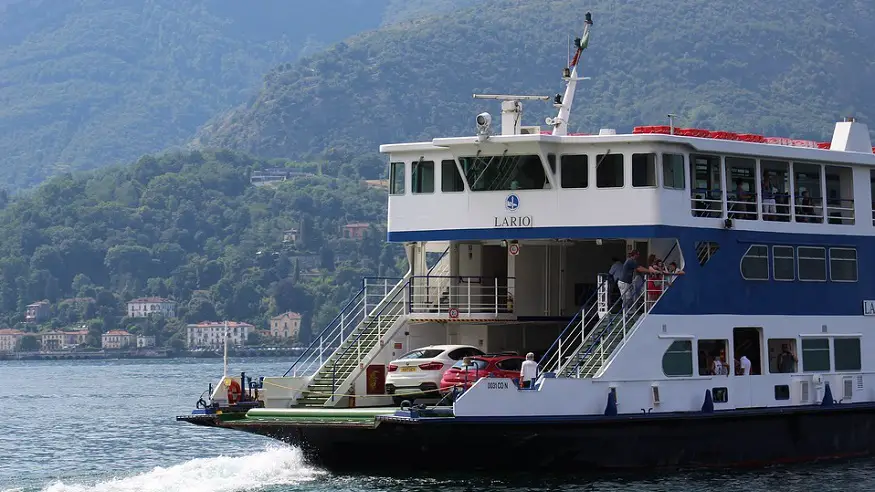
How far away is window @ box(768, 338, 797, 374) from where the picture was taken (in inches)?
1167

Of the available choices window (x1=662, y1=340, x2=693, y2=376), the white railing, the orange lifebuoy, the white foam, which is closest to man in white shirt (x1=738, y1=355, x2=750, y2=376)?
window (x1=662, y1=340, x2=693, y2=376)

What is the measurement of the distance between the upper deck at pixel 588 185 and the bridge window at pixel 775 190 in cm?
2

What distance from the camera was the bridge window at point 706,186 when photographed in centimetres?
2836

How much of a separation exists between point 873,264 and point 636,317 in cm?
611

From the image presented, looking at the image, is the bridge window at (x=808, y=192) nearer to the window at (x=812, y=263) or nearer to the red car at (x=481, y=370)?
the window at (x=812, y=263)

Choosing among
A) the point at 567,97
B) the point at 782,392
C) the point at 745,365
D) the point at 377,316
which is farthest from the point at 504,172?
the point at 782,392

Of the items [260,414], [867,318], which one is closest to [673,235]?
[867,318]

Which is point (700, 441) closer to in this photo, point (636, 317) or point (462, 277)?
point (636, 317)

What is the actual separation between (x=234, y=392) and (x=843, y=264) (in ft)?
37.0

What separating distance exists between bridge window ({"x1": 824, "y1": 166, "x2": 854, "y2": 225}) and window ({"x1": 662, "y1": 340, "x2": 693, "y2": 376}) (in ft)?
15.4

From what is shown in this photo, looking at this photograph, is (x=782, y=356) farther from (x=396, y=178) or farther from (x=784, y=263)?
(x=396, y=178)

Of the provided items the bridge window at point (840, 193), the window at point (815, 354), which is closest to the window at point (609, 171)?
the window at point (815, 354)

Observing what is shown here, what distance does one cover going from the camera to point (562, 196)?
2795 cm

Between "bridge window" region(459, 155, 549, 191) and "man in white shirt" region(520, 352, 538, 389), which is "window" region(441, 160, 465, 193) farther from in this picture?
"man in white shirt" region(520, 352, 538, 389)
